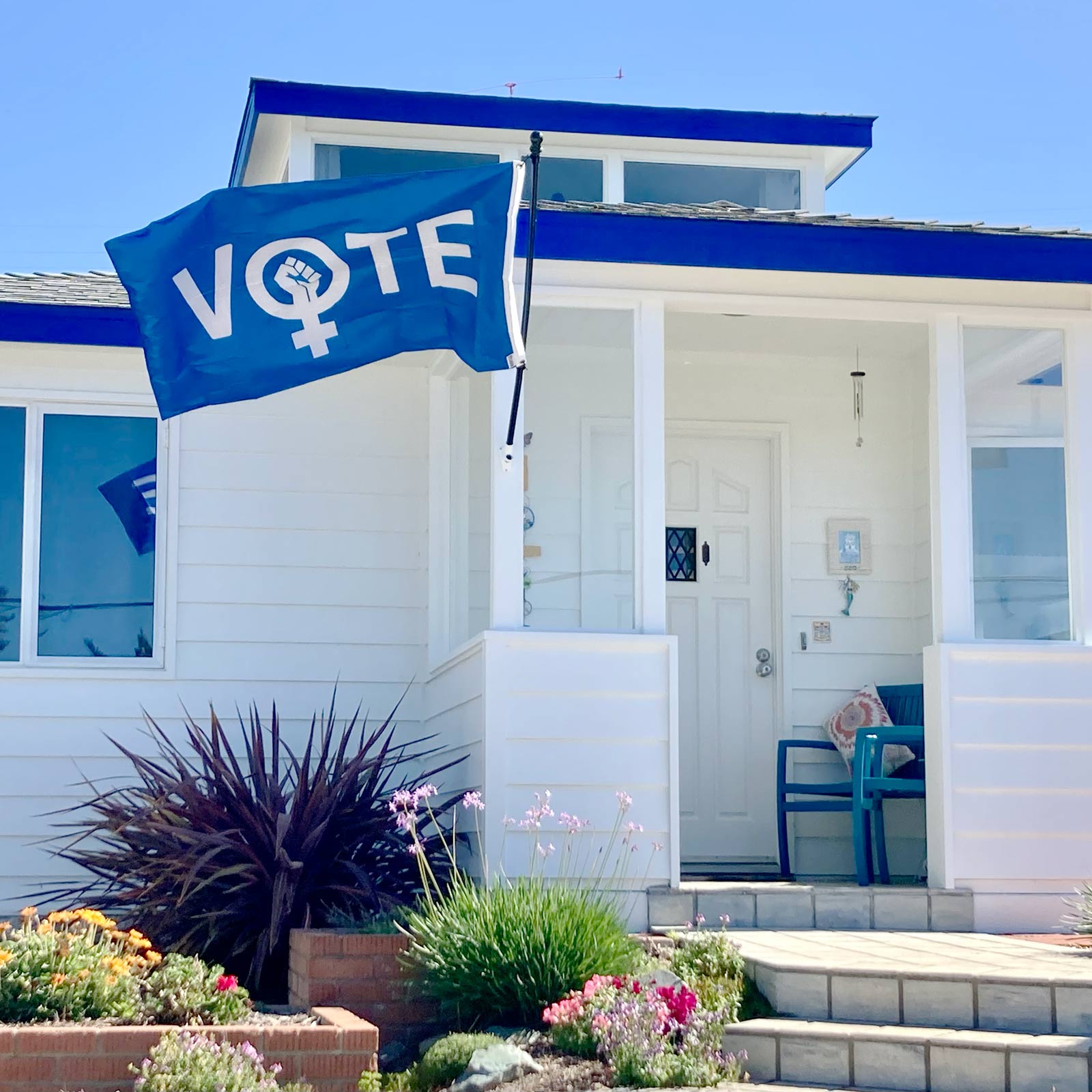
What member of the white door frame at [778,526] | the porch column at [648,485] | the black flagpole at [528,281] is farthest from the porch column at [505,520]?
the white door frame at [778,526]

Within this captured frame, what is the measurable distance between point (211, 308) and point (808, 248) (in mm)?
2632

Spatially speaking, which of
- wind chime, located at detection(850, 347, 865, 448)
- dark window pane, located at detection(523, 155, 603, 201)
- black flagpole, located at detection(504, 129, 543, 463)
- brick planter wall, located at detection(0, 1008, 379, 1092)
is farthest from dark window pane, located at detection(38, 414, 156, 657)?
wind chime, located at detection(850, 347, 865, 448)

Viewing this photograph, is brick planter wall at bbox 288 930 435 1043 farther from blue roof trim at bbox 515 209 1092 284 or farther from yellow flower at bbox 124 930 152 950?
blue roof trim at bbox 515 209 1092 284

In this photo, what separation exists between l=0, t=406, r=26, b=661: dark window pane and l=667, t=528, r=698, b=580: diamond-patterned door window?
342 centimetres

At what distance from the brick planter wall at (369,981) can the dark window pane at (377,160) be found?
4888mm

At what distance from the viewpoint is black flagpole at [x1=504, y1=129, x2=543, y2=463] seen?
21.8 feet

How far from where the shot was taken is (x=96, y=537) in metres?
8.45

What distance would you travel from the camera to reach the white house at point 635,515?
730cm

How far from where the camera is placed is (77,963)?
18.5 ft

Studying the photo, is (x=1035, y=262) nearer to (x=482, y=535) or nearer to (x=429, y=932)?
(x=482, y=535)

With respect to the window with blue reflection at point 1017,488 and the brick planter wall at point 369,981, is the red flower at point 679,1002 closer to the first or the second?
the brick planter wall at point 369,981

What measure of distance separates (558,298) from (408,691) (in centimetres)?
236

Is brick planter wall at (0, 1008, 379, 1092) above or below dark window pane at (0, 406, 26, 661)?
below

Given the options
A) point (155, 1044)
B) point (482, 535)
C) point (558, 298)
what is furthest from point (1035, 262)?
point (155, 1044)
